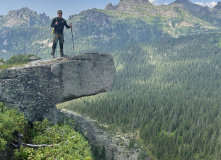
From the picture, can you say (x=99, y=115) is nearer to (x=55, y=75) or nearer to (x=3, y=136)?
(x=55, y=75)

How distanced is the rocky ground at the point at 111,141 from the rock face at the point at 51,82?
40445 mm

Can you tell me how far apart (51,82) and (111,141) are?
227ft

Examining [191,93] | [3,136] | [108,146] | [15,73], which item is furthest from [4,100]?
[191,93]

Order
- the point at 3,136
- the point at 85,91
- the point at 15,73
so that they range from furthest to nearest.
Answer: the point at 85,91 < the point at 15,73 < the point at 3,136

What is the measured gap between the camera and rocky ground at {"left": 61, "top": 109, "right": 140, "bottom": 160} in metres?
76.2

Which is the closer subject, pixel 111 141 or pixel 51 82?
pixel 51 82

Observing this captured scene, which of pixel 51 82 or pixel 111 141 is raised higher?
pixel 51 82

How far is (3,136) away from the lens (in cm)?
1406

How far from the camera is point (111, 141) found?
88688 millimetres

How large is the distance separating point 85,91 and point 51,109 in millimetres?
7819

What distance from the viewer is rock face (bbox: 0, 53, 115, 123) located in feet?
74.8

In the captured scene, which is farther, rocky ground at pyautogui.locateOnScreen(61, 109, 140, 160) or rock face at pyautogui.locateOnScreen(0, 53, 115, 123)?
rocky ground at pyautogui.locateOnScreen(61, 109, 140, 160)

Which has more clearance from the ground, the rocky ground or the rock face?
the rock face

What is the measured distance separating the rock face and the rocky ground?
4045 centimetres
